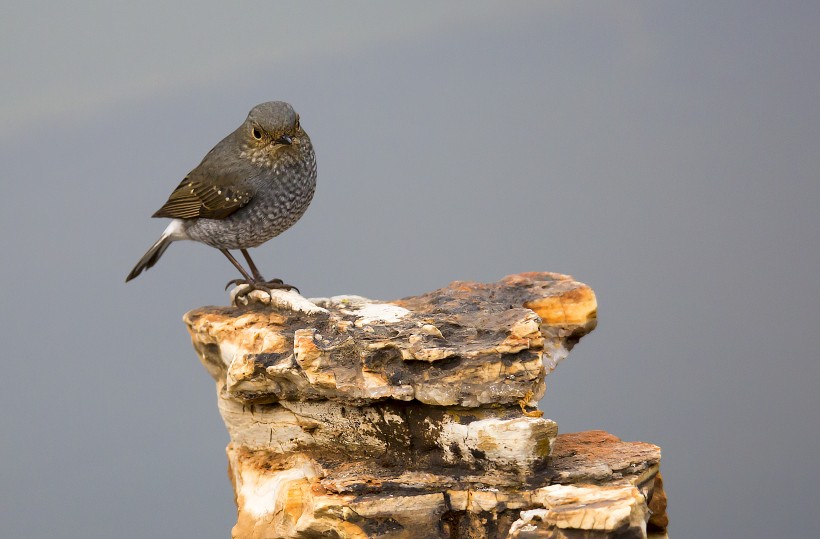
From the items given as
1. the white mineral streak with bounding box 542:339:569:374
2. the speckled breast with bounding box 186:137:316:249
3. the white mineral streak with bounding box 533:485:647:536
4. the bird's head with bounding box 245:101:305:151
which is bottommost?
the white mineral streak with bounding box 533:485:647:536

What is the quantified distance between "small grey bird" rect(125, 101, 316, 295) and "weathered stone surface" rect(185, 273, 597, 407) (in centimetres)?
44

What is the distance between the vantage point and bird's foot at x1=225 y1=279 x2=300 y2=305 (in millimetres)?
6535

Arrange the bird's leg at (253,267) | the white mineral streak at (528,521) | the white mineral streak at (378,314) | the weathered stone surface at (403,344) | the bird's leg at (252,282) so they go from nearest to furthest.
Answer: the white mineral streak at (528,521) → the weathered stone surface at (403,344) → the white mineral streak at (378,314) → the bird's leg at (252,282) → the bird's leg at (253,267)

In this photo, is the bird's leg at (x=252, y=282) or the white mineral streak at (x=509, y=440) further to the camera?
the bird's leg at (x=252, y=282)

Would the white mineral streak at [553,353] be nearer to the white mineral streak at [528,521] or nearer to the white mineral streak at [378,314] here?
the white mineral streak at [378,314]

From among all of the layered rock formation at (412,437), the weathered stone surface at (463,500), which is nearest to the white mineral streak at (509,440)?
the layered rock formation at (412,437)

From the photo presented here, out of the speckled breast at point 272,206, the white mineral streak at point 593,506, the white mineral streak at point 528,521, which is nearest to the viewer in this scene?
the white mineral streak at point 593,506

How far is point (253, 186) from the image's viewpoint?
6.40 metres

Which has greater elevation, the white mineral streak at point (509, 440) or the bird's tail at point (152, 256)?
the bird's tail at point (152, 256)

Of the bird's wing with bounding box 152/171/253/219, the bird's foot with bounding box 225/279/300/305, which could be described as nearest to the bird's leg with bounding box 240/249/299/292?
the bird's foot with bounding box 225/279/300/305

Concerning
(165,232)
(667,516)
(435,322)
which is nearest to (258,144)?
(165,232)

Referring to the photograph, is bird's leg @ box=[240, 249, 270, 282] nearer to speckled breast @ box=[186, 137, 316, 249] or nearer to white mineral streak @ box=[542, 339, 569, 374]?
speckled breast @ box=[186, 137, 316, 249]

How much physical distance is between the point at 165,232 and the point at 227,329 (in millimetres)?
945

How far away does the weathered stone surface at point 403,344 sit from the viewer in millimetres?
5477
